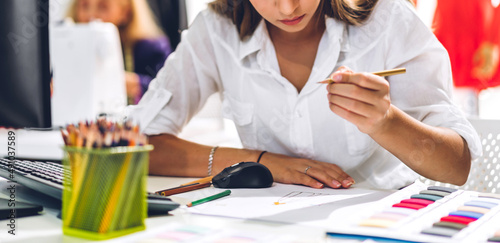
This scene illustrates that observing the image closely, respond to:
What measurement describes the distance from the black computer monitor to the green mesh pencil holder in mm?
776

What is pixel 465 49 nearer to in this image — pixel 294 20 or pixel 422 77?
pixel 422 77

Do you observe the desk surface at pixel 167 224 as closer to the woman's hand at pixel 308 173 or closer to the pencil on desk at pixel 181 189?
the pencil on desk at pixel 181 189

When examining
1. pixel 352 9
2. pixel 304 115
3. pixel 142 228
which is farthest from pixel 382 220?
pixel 352 9

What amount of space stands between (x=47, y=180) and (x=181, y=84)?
1.66 ft

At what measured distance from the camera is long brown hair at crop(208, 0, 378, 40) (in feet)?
3.39

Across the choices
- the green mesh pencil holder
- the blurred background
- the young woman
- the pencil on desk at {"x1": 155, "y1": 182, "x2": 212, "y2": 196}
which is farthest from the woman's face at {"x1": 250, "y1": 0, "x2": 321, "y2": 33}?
the young woman

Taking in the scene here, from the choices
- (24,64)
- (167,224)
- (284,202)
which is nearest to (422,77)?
(284,202)

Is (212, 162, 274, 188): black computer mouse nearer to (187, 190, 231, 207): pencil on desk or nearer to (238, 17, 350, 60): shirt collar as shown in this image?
(187, 190, 231, 207): pencil on desk

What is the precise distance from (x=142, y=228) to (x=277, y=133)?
1.93 ft

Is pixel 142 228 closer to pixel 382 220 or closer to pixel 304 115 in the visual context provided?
pixel 382 220

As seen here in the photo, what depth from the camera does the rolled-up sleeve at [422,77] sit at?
3.07 ft

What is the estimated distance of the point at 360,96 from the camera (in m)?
0.69

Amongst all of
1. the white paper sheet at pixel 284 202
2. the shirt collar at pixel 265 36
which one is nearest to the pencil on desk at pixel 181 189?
the white paper sheet at pixel 284 202

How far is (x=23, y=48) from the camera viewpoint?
1.19 m
